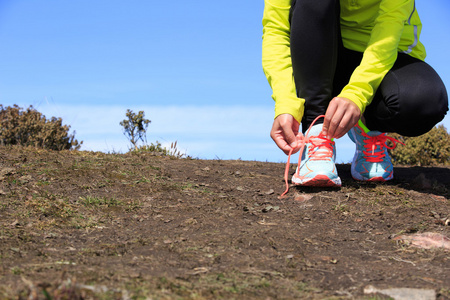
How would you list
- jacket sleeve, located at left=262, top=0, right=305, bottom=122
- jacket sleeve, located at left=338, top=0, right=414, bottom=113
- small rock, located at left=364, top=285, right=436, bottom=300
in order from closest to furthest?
small rock, located at left=364, top=285, right=436, bottom=300 < jacket sleeve, located at left=338, top=0, right=414, bottom=113 < jacket sleeve, located at left=262, top=0, right=305, bottom=122

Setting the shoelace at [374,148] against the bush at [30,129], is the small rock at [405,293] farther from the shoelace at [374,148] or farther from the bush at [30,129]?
the bush at [30,129]

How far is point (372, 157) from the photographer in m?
3.41

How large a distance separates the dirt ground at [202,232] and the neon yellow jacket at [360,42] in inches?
28.7

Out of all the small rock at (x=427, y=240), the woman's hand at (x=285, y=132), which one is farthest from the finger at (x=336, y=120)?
the small rock at (x=427, y=240)

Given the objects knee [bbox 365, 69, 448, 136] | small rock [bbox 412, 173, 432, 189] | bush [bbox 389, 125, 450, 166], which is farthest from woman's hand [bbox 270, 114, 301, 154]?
bush [bbox 389, 125, 450, 166]

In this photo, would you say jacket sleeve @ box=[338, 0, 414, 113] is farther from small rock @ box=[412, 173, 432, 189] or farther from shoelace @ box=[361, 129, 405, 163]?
small rock @ box=[412, 173, 432, 189]

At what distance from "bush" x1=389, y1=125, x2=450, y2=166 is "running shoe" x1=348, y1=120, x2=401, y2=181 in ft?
13.6

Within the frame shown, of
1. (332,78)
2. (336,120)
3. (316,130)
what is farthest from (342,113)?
(332,78)

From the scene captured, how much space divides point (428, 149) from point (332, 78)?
5.03m

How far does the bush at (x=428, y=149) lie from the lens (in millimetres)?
7199

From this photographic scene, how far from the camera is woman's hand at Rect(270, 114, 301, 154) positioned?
113 inches

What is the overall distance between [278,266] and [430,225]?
49.9 inches

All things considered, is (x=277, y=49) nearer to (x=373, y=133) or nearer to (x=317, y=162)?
(x=317, y=162)

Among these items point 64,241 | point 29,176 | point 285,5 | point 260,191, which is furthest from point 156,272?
point 285,5
